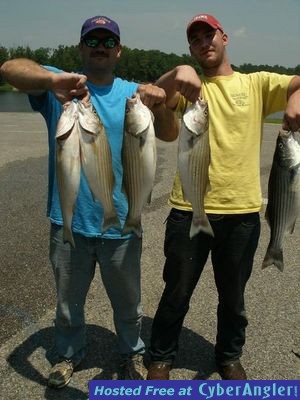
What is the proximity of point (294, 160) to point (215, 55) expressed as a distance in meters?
0.87

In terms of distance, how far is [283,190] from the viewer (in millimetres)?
2713

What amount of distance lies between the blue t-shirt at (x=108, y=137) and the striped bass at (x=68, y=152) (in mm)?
364

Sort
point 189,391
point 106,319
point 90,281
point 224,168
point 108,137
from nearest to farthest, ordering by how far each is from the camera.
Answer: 1. point 189,391
2. point 108,137
3. point 224,168
4. point 90,281
5. point 106,319

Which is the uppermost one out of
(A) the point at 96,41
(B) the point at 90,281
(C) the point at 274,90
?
(A) the point at 96,41

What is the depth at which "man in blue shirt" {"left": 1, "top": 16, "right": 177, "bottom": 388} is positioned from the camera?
2.57 metres

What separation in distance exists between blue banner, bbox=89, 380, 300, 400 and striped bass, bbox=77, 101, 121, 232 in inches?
40.1

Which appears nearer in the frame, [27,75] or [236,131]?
[27,75]

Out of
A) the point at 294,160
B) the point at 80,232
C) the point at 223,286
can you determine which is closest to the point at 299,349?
the point at 223,286

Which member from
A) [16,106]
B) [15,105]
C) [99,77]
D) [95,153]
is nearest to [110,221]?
[95,153]

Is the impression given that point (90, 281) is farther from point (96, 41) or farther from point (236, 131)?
point (96, 41)

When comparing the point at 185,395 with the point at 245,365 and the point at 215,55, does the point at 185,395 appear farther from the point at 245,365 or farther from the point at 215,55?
the point at 215,55

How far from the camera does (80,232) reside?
2957mm

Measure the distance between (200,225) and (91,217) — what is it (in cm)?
74

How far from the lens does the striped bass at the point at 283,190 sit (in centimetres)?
259
